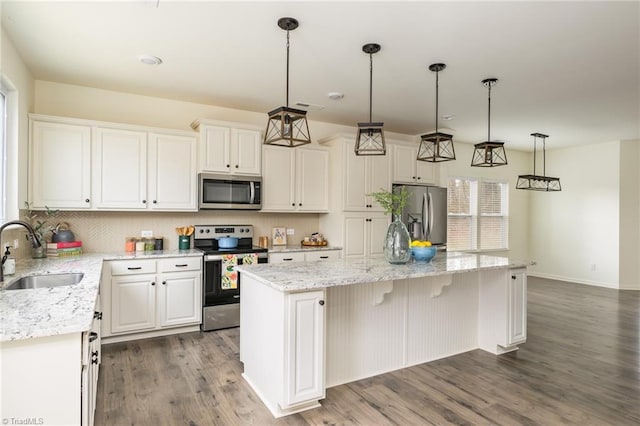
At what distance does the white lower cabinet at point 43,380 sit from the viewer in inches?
53.7

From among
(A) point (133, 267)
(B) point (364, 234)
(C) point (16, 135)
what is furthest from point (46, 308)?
(B) point (364, 234)

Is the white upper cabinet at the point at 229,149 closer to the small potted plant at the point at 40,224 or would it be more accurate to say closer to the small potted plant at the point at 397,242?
the small potted plant at the point at 40,224

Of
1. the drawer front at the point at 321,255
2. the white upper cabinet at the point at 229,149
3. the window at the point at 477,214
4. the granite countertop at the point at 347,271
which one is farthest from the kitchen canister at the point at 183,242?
the window at the point at 477,214

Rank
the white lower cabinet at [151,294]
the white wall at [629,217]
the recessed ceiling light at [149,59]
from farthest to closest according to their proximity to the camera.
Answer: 1. the white wall at [629,217]
2. the white lower cabinet at [151,294]
3. the recessed ceiling light at [149,59]

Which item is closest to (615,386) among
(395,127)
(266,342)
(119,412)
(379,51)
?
(266,342)

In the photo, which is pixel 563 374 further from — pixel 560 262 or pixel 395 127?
pixel 560 262

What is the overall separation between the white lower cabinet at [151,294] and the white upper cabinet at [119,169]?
0.68 meters

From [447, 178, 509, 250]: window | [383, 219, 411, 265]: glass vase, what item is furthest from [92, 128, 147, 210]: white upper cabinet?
[447, 178, 509, 250]: window

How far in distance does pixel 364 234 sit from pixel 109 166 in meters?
3.11

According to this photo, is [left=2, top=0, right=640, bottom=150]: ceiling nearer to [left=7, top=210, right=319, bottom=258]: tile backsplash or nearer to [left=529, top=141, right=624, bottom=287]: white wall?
[left=7, top=210, right=319, bottom=258]: tile backsplash

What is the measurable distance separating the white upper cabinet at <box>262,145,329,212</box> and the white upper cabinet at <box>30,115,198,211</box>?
2.92 feet

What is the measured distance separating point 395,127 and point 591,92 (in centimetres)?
247

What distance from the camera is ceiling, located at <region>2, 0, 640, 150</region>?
2.51m

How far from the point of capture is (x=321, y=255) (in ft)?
15.7
